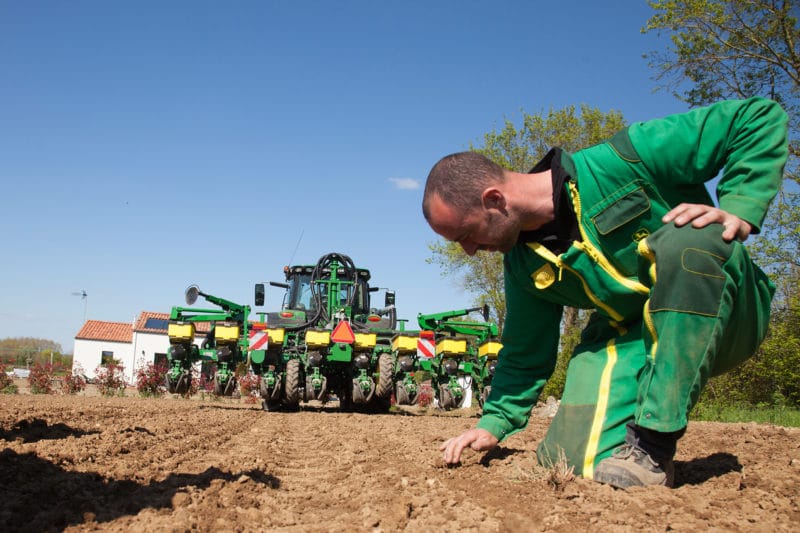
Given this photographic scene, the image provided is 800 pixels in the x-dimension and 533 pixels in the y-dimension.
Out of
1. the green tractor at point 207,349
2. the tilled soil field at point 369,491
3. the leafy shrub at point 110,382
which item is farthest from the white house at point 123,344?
the tilled soil field at point 369,491

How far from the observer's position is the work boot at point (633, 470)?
8.03 feet

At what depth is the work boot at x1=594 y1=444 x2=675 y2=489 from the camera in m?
2.45

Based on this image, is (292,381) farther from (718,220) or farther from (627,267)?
(718,220)

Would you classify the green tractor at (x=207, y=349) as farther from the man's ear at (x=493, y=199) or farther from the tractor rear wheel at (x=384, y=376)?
the man's ear at (x=493, y=199)

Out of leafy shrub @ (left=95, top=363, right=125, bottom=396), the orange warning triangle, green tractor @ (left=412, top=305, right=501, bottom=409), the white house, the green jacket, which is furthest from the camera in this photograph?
the white house

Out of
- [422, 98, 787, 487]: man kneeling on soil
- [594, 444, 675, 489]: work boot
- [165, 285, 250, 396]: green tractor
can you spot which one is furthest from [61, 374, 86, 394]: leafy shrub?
[594, 444, 675, 489]: work boot

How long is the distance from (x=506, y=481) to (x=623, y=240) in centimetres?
112

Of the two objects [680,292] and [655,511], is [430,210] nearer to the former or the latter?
[680,292]

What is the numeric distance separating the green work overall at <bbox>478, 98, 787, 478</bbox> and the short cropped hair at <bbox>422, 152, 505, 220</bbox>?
372mm

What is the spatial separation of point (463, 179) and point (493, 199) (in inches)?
6.0

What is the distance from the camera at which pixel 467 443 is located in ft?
10.9

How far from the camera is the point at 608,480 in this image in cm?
250

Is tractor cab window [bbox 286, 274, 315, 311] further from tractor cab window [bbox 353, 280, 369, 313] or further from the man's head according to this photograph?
the man's head

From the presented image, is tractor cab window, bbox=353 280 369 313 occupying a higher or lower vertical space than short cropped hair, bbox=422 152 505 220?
higher
